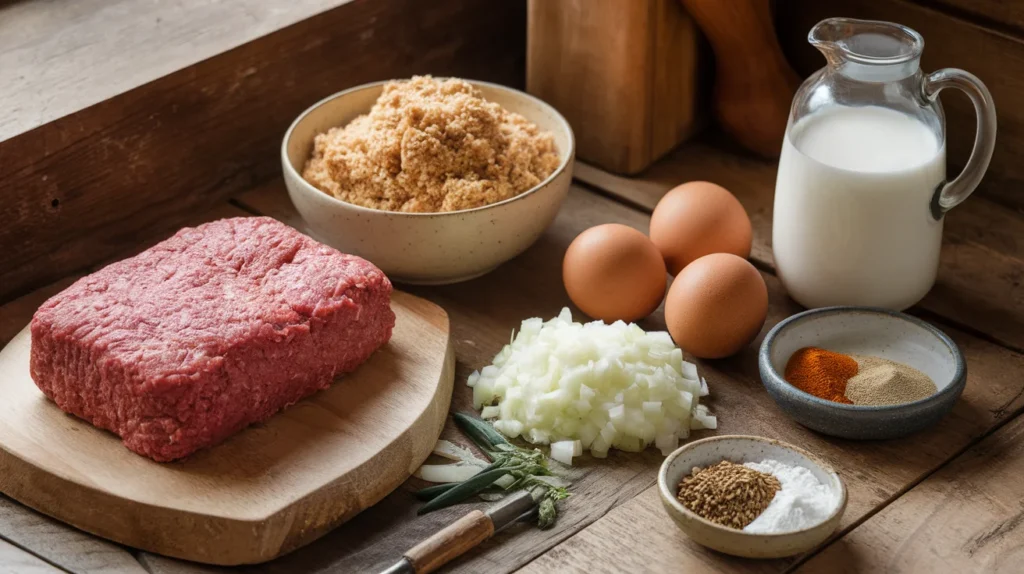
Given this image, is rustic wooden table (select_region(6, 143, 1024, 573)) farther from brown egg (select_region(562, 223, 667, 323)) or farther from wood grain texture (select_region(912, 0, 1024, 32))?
wood grain texture (select_region(912, 0, 1024, 32))

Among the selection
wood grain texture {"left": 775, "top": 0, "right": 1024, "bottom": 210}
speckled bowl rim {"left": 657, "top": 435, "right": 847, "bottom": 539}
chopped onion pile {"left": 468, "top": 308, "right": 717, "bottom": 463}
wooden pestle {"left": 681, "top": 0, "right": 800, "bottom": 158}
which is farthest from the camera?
wooden pestle {"left": 681, "top": 0, "right": 800, "bottom": 158}

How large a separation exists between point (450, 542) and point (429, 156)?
610 millimetres

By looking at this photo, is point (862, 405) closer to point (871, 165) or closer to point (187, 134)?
point (871, 165)

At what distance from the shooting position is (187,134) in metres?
1.87

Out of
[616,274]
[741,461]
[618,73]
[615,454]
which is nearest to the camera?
[741,461]

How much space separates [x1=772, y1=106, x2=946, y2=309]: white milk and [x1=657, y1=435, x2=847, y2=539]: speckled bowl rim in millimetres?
340

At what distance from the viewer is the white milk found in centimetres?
156

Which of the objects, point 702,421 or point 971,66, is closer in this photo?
point 702,421

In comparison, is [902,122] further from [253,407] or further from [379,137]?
[253,407]

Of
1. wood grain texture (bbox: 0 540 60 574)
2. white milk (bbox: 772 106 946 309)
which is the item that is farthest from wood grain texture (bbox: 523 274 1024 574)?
wood grain texture (bbox: 0 540 60 574)

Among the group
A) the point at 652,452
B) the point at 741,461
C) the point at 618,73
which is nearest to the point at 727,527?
the point at 741,461

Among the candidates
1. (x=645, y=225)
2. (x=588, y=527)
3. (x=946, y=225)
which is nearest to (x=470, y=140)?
(x=645, y=225)

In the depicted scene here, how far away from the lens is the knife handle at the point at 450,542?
1273 millimetres

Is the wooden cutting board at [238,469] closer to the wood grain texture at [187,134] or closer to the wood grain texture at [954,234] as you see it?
the wood grain texture at [187,134]
